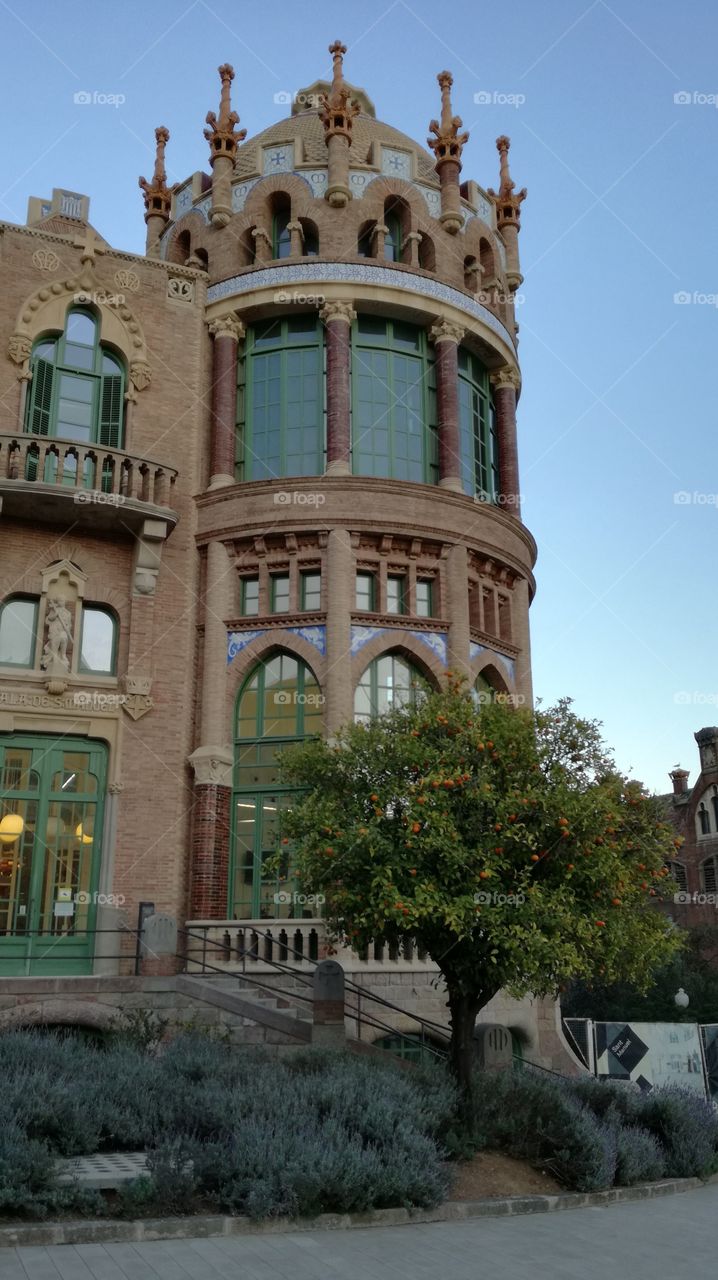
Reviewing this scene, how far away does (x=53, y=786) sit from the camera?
20.5 m

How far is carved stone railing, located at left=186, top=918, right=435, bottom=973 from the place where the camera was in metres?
A: 19.8

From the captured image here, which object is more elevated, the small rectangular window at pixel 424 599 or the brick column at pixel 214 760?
the small rectangular window at pixel 424 599

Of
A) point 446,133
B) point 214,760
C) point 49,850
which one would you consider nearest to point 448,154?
point 446,133

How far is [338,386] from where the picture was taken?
23562mm

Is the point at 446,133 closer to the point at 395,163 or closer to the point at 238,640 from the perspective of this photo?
the point at 395,163

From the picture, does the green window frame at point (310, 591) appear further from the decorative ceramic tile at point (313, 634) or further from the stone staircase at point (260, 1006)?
the stone staircase at point (260, 1006)

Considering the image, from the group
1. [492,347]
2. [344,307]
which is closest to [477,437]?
[492,347]

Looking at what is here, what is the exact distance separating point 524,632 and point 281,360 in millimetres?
8099

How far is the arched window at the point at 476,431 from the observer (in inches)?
992

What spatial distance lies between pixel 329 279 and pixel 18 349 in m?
6.69

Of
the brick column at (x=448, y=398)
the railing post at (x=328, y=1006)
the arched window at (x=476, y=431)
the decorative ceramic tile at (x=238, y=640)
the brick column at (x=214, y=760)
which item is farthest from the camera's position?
the arched window at (x=476, y=431)

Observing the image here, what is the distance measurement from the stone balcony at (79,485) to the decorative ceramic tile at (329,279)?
5033mm

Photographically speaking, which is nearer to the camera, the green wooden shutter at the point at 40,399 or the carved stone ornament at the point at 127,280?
the green wooden shutter at the point at 40,399

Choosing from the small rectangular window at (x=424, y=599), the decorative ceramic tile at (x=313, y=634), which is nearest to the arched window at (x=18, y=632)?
the decorative ceramic tile at (x=313, y=634)
